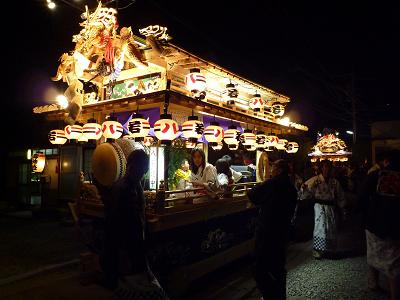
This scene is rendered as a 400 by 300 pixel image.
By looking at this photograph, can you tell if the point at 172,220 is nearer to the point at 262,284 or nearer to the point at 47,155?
the point at 262,284

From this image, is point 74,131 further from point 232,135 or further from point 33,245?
point 33,245

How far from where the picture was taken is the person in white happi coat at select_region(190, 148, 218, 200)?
851 centimetres

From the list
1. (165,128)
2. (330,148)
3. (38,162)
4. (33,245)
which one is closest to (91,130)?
(165,128)

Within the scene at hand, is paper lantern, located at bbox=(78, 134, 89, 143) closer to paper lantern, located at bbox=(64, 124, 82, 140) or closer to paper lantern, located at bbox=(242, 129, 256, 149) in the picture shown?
paper lantern, located at bbox=(64, 124, 82, 140)

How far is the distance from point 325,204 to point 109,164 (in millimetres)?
6388

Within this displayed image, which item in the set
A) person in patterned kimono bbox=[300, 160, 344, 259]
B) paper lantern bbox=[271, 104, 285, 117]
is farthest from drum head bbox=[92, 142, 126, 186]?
paper lantern bbox=[271, 104, 285, 117]

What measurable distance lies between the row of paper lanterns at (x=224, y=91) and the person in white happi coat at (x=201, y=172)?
6.08ft

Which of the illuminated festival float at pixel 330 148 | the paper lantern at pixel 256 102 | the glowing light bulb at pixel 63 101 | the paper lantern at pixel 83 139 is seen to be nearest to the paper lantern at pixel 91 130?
the paper lantern at pixel 83 139

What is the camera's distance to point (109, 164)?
6.56 meters

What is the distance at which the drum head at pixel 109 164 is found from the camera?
6.47 meters

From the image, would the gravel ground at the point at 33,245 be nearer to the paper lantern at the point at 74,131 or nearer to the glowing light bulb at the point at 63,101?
the paper lantern at the point at 74,131

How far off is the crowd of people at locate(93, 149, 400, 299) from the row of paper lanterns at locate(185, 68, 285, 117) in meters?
1.97

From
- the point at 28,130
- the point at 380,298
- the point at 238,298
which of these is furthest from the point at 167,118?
the point at 28,130

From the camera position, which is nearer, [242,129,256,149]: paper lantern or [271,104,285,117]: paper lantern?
[242,129,256,149]: paper lantern
